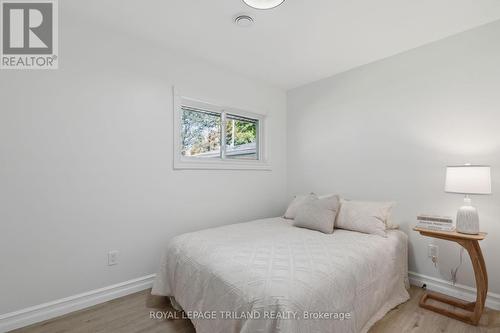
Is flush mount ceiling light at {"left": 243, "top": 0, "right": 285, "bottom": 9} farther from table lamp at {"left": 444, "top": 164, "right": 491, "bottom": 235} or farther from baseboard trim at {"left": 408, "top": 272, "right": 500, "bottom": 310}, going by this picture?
baseboard trim at {"left": 408, "top": 272, "right": 500, "bottom": 310}

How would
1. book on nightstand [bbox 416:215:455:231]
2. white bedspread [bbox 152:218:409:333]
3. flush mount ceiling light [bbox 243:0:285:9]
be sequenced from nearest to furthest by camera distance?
white bedspread [bbox 152:218:409:333] → flush mount ceiling light [bbox 243:0:285:9] → book on nightstand [bbox 416:215:455:231]

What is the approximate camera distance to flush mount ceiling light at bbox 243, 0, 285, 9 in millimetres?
1702

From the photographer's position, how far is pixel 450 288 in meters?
2.21

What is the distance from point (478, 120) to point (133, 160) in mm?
3190

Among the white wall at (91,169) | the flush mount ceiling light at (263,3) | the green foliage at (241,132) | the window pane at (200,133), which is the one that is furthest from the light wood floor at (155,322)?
the flush mount ceiling light at (263,3)

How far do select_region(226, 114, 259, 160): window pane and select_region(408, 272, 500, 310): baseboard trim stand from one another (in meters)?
2.36

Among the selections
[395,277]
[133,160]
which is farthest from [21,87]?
[395,277]

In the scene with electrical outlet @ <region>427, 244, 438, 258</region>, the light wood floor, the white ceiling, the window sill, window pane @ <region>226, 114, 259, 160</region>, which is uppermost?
the white ceiling

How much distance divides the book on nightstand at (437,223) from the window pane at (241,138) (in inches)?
84.1

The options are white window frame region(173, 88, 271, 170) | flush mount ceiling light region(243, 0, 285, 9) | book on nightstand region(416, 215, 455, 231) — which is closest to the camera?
flush mount ceiling light region(243, 0, 285, 9)

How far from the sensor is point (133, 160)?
7.50 feet

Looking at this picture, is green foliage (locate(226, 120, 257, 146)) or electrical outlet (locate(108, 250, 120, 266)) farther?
green foliage (locate(226, 120, 257, 146))

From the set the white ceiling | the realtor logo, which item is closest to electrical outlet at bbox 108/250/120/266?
the realtor logo

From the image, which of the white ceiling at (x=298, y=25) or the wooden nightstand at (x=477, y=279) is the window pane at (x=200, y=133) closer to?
the white ceiling at (x=298, y=25)
